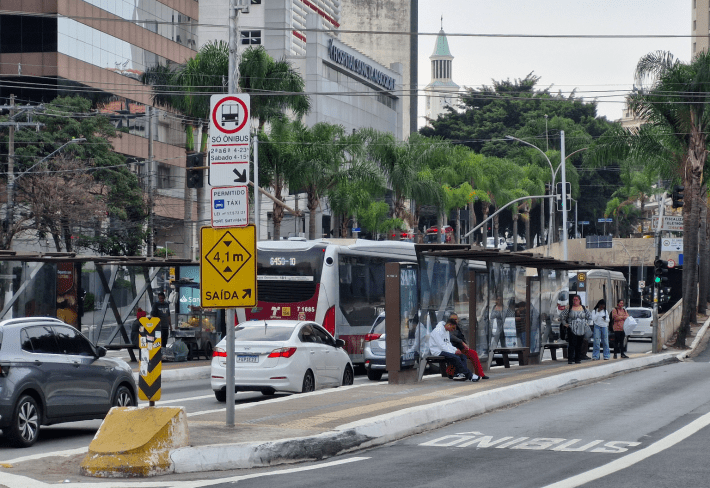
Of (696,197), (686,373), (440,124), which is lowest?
(686,373)

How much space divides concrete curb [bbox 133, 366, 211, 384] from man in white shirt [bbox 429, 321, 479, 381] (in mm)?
7050

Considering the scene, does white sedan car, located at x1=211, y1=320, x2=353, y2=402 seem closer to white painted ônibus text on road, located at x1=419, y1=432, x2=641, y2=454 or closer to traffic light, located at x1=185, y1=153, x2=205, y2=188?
white painted ônibus text on road, located at x1=419, y1=432, x2=641, y2=454

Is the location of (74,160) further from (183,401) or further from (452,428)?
(452,428)

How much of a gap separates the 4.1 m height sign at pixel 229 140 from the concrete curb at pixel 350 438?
3.08m

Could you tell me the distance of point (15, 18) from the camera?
2189 inches

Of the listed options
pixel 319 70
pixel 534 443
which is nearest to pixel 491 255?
pixel 534 443

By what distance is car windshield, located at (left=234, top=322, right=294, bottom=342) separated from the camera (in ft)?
62.5

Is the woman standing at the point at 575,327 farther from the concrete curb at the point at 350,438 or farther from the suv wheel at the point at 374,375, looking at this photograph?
the concrete curb at the point at 350,438

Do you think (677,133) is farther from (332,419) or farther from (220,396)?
(332,419)

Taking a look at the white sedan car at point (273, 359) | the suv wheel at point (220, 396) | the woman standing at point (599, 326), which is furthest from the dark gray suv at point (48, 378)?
the woman standing at point (599, 326)

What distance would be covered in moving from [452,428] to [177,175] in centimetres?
5570

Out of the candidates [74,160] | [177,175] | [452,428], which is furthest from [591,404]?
[177,175]

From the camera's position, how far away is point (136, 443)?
10.4 meters

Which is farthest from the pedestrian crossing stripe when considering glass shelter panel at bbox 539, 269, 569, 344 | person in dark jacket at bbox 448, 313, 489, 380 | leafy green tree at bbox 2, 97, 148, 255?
leafy green tree at bbox 2, 97, 148, 255
